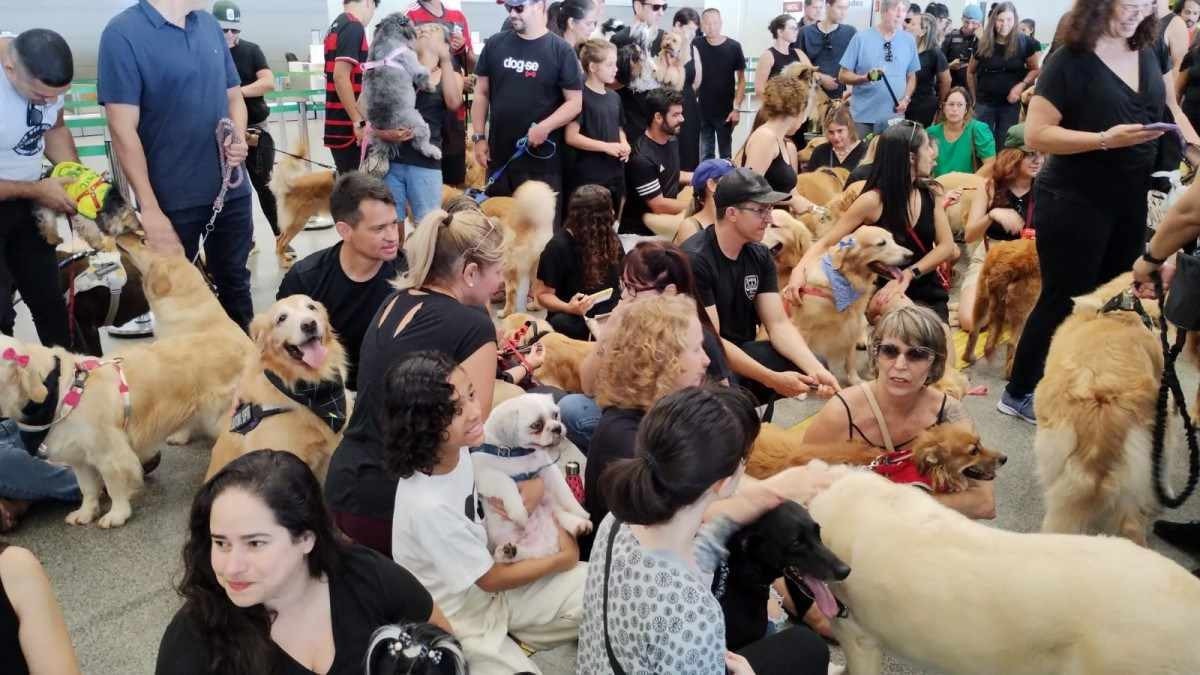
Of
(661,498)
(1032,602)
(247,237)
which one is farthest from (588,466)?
(247,237)

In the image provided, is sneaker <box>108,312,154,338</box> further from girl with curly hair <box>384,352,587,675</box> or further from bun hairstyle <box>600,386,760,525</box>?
bun hairstyle <box>600,386,760,525</box>

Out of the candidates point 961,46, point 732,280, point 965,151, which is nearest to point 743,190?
point 732,280

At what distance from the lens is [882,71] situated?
736 centimetres

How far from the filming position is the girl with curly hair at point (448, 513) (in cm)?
192

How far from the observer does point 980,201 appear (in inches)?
202

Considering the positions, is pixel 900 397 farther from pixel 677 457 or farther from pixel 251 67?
pixel 251 67

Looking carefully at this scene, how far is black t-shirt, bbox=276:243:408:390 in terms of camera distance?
329 centimetres

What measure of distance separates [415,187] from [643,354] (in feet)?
10.3

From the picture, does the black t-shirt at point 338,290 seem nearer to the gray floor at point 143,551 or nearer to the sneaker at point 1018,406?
the gray floor at point 143,551

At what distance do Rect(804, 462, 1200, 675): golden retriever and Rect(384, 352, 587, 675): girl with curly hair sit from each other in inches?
31.0

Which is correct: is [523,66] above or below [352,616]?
above

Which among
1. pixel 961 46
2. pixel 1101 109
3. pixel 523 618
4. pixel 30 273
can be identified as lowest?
pixel 523 618

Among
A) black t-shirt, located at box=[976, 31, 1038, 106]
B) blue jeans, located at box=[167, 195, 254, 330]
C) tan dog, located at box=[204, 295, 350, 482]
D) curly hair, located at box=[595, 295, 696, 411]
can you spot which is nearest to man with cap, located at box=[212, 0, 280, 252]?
blue jeans, located at box=[167, 195, 254, 330]

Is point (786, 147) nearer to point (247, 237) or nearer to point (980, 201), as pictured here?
point (980, 201)
